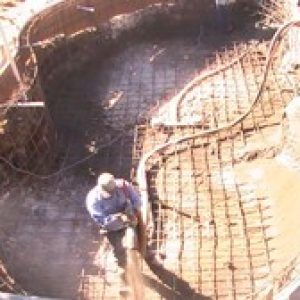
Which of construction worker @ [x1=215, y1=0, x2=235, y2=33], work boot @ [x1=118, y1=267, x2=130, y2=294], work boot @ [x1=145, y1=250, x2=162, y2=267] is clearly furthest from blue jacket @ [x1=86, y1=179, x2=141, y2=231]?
construction worker @ [x1=215, y1=0, x2=235, y2=33]

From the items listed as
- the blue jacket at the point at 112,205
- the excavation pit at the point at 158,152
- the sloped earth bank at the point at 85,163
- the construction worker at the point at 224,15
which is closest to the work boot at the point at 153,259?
the excavation pit at the point at 158,152

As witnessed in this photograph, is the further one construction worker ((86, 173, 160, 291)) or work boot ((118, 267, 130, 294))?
work boot ((118, 267, 130, 294))

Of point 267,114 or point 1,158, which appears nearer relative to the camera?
point 1,158

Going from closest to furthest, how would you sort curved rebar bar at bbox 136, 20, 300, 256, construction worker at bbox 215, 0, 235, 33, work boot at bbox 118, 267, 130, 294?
work boot at bbox 118, 267, 130, 294 < curved rebar bar at bbox 136, 20, 300, 256 < construction worker at bbox 215, 0, 235, 33

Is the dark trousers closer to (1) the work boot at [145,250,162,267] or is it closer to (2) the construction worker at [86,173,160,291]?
(2) the construction worker at [86,173,160,291]

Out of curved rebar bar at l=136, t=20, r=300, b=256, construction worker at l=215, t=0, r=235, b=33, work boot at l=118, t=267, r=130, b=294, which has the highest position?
construction worker at l=215, t=0, r=235, b=33

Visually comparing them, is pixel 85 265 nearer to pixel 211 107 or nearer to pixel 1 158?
pixel 1 158

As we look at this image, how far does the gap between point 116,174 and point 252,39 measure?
3379 millimetres

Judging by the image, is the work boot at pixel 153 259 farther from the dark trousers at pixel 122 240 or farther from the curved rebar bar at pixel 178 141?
the dark trousers at pixel 122 240

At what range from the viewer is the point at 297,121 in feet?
26.4

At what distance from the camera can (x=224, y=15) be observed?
10.7 meters

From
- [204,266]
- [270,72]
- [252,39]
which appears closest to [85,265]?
[204,266]

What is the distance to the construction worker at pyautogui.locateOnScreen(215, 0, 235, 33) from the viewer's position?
Result: 10.6 meters

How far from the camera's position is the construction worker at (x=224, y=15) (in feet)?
34.8
